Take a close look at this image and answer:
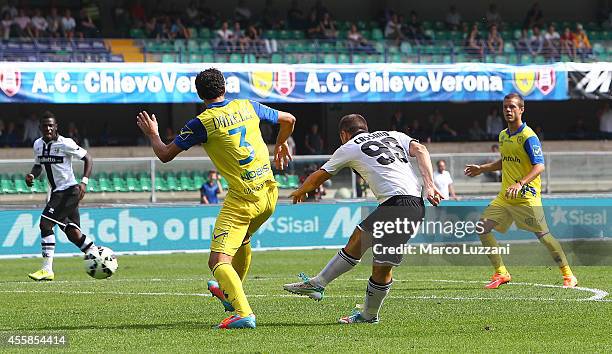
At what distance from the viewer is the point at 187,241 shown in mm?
22828

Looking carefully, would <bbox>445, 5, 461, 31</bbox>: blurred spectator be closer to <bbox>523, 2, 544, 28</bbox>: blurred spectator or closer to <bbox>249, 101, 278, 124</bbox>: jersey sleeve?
<bbox>523, 2, 544, 28</bbox>: blurred spectator

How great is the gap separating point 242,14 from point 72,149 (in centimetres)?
2189

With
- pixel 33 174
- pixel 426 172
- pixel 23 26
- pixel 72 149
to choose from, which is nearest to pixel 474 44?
pixel 23 26

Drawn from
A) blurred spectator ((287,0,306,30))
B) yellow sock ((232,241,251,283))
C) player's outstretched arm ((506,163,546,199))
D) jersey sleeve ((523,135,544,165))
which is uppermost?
blurred spectator ((287,0,306,30))

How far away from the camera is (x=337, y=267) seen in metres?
10.5

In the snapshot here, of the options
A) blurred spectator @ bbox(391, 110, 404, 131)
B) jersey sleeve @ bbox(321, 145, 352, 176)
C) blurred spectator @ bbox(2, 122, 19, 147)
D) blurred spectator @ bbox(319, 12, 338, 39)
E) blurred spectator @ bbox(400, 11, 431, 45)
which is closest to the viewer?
jersey sleeve @ bbox(321, 145, 352, 176)

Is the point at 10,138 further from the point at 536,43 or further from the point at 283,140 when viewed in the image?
the point at 283,140

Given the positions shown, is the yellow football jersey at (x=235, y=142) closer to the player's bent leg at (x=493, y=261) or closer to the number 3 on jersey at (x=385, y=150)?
the number 3 on jersey at (x=385, y=150)

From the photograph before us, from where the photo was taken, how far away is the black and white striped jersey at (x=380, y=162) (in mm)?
9977

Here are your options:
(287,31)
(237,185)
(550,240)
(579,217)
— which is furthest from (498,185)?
(237,185)

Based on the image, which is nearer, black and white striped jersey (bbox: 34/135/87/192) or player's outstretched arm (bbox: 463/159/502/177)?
player's outstretched arm (bbox: 463/159/502/177)

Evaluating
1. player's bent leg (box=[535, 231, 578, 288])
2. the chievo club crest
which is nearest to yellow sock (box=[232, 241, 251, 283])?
player's bent leg (box=[535, 231, 578, 288])

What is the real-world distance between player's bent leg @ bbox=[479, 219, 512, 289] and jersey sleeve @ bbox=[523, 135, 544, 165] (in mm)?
1136

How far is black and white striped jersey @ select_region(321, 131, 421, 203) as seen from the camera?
32.7 ft
